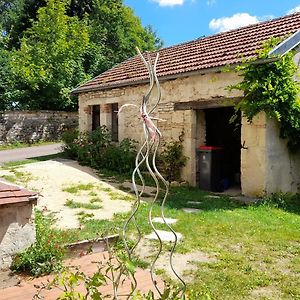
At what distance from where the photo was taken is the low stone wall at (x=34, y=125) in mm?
20344

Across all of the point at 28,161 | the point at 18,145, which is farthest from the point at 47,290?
the point at 18,145

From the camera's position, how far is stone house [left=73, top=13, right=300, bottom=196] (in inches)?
348

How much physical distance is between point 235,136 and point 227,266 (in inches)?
296

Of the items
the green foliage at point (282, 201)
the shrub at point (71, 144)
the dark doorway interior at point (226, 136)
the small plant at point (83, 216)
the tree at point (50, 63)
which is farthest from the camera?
the tree at point (50, 63)

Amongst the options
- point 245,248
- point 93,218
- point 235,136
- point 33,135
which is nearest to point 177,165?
point 235,136

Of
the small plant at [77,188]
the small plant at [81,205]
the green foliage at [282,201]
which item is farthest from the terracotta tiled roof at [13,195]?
the green foliage at [282,201]

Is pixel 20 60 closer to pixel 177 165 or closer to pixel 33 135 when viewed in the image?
pixel 33 135

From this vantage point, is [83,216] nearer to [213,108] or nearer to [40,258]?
[40,258]

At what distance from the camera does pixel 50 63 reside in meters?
23.0

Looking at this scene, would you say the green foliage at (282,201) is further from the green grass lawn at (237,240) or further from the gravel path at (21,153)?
the gravel path at (21,153)

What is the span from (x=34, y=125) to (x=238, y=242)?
59.1 ft

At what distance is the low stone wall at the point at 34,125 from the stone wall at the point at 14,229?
56.3 ft

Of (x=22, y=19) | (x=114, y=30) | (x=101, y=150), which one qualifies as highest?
(x=114, y=30)

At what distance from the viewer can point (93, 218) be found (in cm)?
691
